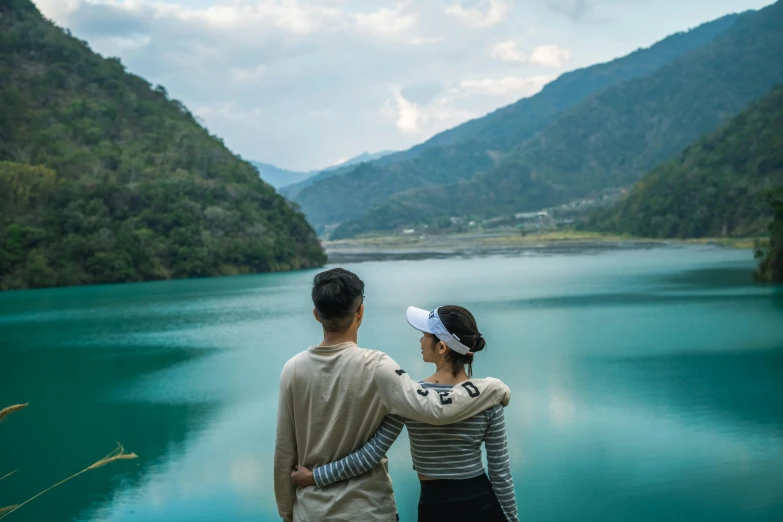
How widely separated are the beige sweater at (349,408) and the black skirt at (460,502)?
5.4 inches

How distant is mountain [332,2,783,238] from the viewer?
15612cm

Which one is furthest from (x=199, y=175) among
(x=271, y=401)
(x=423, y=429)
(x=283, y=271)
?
(x=423, y=429)

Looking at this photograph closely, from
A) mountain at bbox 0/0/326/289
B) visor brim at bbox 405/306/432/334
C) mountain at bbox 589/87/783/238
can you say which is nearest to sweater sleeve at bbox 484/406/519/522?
visor brim at bbox 405/306/432/334

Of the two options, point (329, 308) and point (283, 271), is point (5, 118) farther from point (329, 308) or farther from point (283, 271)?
point (329, 308)

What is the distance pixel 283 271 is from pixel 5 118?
73.3 ft

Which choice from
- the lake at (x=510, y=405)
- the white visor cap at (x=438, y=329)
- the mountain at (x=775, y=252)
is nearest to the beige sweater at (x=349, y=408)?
the white visor cap at (x=438, y=329)

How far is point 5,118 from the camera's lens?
186ft

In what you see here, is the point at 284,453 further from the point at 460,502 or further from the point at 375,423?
the point at 460,502

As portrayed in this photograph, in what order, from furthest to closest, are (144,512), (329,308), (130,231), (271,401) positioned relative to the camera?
(130,231) → (271,401) → (144,512) → (329,308)

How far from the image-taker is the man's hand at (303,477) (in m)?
2.83

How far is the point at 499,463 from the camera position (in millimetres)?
2885

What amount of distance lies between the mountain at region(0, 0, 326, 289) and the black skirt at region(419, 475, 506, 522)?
1729 inches

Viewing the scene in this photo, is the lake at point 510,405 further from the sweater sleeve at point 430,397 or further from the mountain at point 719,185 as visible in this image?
the mountain at point 719,185

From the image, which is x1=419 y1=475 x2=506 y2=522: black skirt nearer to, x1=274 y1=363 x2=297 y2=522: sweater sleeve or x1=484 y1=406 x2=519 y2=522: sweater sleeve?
x1=484 y1=406 x2=519 y2=522: sweater sleeve
